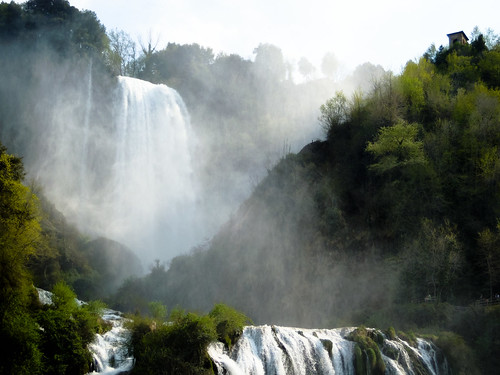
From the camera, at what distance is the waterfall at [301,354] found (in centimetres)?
2362

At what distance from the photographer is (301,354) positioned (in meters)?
25.7

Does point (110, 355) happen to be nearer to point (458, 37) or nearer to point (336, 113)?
point (336, 113)

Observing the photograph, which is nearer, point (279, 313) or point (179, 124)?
point (279, 313)

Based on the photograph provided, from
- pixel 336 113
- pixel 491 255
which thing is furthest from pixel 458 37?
pixel 491 255

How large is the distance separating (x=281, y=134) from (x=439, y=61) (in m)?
21.3

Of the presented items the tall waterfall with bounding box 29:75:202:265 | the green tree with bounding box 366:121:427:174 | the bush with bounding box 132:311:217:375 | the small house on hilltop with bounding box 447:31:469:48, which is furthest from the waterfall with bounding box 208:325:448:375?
the small house on hilltop with bounding box 447:31:469:48

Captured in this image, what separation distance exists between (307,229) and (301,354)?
21.8 m

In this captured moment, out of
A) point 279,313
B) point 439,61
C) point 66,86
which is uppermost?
point 439,61

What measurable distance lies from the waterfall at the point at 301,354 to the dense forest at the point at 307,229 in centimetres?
112

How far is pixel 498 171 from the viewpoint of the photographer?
1651 inches

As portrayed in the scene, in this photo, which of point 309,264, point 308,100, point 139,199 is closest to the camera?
point 309,264

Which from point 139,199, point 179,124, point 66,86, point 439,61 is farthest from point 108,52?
point 439,61

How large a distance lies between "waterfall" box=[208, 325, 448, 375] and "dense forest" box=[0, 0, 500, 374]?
44.1 inches

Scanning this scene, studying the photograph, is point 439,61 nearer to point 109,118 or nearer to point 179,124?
point 179,124
